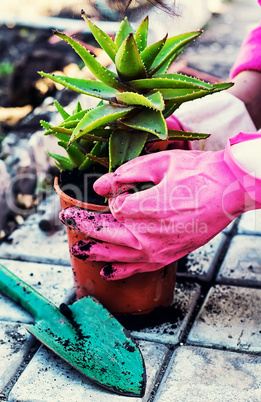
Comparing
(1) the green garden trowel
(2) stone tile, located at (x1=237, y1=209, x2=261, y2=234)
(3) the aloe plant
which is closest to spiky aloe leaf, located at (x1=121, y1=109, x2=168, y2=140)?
(3) the aloe plant

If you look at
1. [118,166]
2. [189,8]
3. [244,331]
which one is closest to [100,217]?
[118,166]

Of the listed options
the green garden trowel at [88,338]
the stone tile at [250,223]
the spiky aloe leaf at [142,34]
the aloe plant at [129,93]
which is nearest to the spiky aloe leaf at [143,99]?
the aloe plant at [129,93]

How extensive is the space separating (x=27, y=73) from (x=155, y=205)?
8.45 feet

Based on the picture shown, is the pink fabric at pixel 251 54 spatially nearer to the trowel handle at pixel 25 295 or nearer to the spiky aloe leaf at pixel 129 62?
the spiky aloe leaf at pixel 129 62

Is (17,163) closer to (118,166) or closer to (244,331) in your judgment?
(118,166)

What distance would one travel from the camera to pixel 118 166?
1564mm

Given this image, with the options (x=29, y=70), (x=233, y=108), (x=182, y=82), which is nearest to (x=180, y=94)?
(x=182, y=82)

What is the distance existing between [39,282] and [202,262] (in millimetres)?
674

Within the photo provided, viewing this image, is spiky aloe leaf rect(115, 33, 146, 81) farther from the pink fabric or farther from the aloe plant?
the pink fabric

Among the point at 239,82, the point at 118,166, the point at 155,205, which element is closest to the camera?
the point at 155,205

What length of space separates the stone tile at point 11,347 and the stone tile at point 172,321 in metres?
0.37

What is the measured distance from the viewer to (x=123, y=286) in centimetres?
166

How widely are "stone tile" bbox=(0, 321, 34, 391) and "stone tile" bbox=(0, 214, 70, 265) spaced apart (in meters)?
0.42

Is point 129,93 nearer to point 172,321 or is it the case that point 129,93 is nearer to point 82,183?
point 82,183
